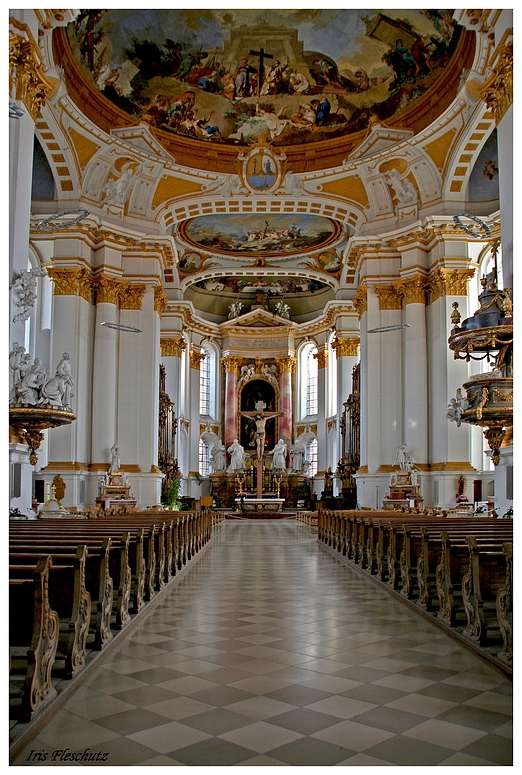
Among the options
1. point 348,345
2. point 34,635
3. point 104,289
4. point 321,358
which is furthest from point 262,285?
point 34,635

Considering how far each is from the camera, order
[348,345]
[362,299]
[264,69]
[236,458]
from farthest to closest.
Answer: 1. [236,458]
2. [348,345]
3. [362,299]
4. [264,69]

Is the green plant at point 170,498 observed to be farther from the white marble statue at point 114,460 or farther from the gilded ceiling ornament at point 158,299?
the gilded ceiling ornament at point 158,299

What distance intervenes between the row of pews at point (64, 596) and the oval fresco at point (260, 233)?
62.9 feet

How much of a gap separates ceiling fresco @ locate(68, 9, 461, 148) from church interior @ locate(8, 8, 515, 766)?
0.27 ft

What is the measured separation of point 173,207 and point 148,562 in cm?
1539

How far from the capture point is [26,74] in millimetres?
10523

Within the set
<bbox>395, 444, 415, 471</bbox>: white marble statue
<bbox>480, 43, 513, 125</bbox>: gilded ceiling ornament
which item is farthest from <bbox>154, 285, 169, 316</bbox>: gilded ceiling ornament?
<bbox>480, 43, 513, 125</bbox>: gilded ceiling ornament

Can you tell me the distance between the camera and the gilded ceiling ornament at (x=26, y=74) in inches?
400

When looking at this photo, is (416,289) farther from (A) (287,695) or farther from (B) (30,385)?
(A) (287,695)

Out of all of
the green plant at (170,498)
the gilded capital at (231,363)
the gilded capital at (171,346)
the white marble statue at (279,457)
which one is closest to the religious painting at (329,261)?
the gilded capital at (171,346)

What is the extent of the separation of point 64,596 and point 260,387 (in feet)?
100

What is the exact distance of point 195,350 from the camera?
109 feet

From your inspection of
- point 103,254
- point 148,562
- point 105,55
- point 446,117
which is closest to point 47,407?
point 148,562

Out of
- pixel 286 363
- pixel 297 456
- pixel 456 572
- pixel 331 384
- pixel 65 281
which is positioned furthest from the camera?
pixel 286 363
